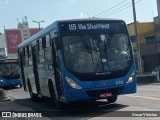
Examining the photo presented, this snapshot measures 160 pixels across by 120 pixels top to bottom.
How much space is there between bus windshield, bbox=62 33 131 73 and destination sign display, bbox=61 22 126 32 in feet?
0.84

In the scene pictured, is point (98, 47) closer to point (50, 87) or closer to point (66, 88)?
point (66, 88)

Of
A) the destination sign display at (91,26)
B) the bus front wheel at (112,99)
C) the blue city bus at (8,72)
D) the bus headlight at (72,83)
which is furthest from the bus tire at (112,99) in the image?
the blue city bus at (8,72)

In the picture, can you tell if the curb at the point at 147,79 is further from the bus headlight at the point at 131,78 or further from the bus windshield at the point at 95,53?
the bus windshield at the point at 95,53

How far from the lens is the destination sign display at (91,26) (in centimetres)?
1270

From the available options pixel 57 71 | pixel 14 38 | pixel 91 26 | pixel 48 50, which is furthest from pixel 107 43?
pixel 14 38

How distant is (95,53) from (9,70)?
23.6 metres

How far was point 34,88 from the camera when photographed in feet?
60.5

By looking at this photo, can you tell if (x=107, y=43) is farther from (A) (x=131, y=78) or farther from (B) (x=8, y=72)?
(B) (x=8, y=72)

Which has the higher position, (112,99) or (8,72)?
(8,72)

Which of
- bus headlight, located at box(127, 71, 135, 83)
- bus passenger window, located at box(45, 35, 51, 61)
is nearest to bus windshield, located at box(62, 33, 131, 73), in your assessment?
bus headlight, located at box(127, 71, 135, 83)

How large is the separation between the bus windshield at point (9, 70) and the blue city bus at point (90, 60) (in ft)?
71.1

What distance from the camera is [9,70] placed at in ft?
115

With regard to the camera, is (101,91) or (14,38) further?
(14,38)

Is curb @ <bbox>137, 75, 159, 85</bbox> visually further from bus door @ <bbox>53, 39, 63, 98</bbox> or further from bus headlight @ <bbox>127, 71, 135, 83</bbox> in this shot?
bus door @ <bbox>53, 39, 63, 98</bbox>
